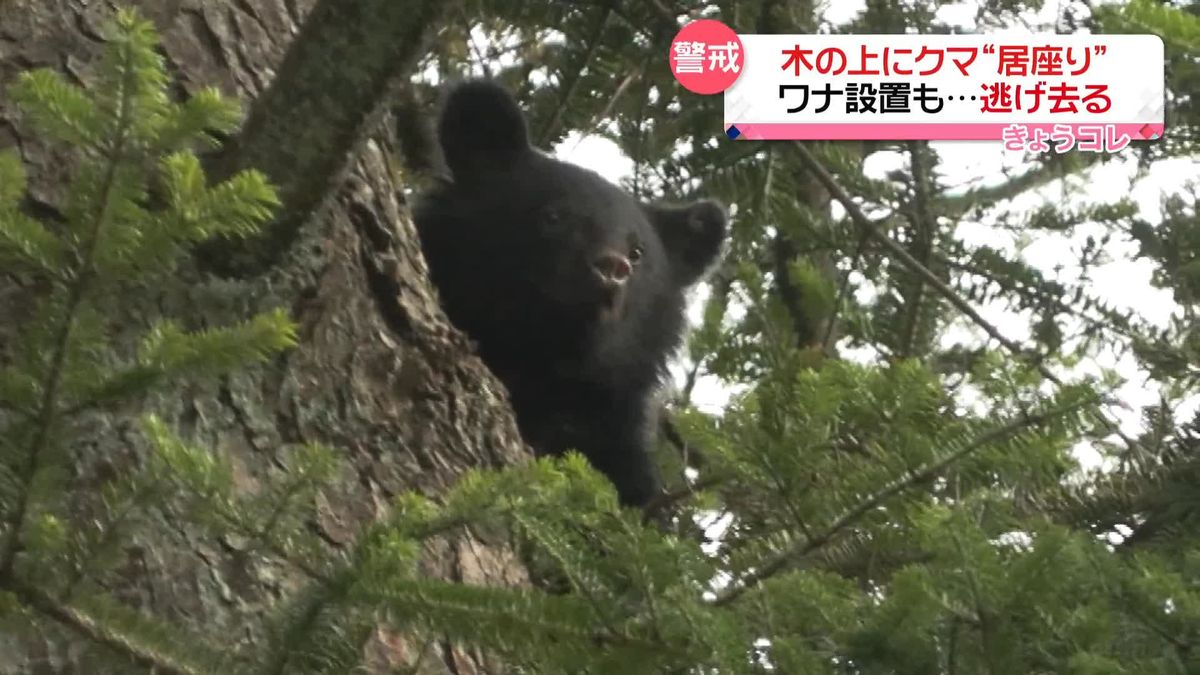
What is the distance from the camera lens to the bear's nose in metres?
3.62

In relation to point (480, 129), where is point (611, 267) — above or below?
below

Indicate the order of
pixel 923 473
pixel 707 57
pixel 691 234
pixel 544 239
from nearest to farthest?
1. pixel 923 473
2. pixel 707 57
3. pixel 544 239
4. pixel 691 234

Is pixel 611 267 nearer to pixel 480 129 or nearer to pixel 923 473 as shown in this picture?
pixel 480 129

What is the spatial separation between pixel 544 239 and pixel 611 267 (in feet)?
0.83

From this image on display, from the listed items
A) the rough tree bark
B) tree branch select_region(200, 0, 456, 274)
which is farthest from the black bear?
tree branch select_region(200, 0, 456, 274)

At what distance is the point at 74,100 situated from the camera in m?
1.26

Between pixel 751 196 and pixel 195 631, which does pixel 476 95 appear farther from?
pixel 195 631

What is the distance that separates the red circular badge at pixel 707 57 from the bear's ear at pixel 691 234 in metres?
0.72

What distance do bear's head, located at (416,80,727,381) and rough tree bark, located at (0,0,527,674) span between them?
967mm

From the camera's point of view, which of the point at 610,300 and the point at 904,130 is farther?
the point at 610,300

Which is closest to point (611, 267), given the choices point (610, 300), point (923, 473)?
point (610, 300)

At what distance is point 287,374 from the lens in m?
2.19

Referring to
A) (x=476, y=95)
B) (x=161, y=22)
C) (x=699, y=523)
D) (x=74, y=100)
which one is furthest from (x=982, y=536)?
(x=476, y=95)
